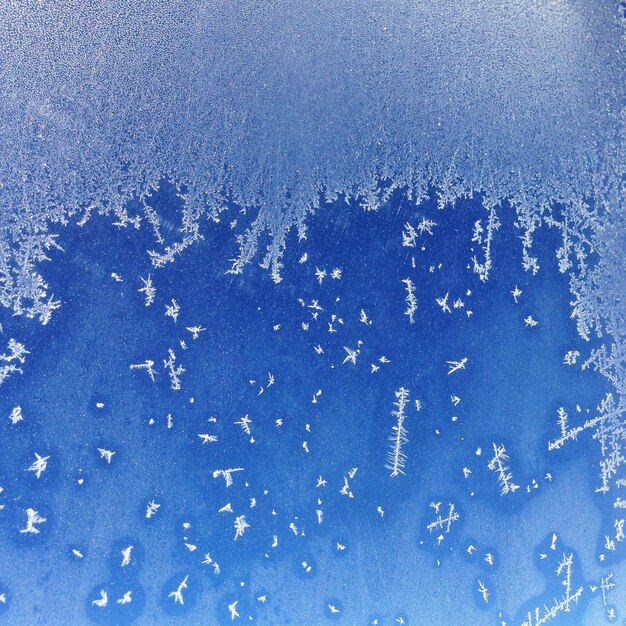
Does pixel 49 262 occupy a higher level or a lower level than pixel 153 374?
higher

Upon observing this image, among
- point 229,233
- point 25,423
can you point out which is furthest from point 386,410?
point 25,423

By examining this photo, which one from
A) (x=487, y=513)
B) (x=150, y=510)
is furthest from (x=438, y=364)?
(x=150, y=510)

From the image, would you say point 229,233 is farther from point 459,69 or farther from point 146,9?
point 459,69

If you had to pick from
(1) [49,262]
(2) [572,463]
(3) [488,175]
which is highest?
(3) [488,175]

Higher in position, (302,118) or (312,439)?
(302,118)

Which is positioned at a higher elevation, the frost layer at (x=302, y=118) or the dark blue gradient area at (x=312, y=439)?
the frost layer at (x=302, y=118)

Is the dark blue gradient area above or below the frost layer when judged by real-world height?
below

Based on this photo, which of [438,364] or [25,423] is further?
[438,364]

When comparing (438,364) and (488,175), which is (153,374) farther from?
(488,175)
